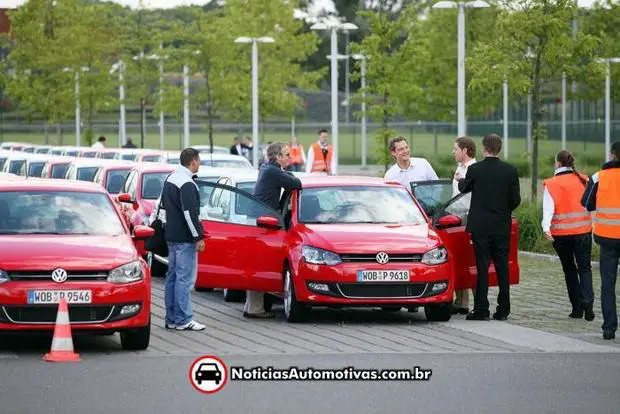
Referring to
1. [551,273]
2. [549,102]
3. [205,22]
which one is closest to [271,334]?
[551,273]

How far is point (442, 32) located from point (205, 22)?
14.3 meters

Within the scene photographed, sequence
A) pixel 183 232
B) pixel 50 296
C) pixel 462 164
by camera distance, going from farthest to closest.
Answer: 1. pixel 462 164
2. pixel 183 232
3. pixel 50 296

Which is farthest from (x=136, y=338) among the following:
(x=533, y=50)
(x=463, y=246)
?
(x=533, y=50)

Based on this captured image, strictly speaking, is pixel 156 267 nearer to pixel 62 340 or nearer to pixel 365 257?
pixel 365 257

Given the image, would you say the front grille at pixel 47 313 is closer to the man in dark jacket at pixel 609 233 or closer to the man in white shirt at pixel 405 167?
the man in dark jacket at pixel 609 233

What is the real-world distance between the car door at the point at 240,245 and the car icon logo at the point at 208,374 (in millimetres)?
3383

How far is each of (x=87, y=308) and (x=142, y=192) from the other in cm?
1086

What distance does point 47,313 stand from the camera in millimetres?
13461

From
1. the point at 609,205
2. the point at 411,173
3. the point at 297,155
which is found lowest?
the point at 297,155

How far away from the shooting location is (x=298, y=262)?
53.3 ft

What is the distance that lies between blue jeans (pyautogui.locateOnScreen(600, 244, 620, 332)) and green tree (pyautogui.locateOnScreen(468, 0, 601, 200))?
14182 mm

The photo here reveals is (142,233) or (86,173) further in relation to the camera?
(86,173)

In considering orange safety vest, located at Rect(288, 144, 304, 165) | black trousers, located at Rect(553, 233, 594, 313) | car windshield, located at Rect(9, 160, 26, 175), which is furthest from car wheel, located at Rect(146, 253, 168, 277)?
orange safety vest, located at Rect(288, 144, 304, 165)

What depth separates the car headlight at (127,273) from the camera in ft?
44.9
